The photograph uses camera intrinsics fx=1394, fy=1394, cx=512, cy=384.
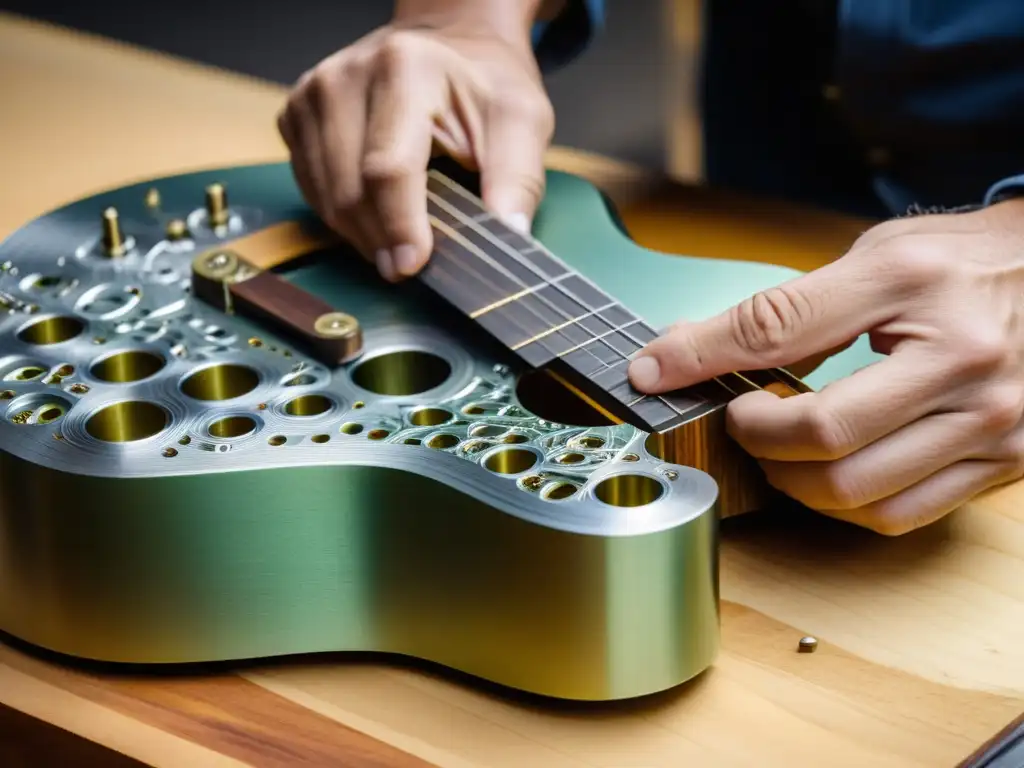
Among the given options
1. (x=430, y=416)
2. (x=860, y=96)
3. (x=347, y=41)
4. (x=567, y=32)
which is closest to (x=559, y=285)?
(x=430, y=416)

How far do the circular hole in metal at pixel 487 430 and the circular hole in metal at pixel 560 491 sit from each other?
55mm

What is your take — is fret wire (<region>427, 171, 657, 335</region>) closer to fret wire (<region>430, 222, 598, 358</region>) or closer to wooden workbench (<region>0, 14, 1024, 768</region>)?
fret wire (<region>430, 222, 598, 358</region>)

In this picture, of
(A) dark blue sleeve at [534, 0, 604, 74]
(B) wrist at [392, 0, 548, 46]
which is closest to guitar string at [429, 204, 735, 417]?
(B) wrist at [392, 0, 548, 46]

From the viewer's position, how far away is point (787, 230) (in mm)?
977

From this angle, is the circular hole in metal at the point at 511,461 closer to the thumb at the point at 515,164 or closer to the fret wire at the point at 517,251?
the fret wire at the point at 517,251

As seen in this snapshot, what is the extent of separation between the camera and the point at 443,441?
A: 59 centimetres

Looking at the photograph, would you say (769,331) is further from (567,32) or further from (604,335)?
(567,32)

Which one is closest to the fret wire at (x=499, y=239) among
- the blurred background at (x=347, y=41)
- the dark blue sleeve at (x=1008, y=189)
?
the dark blue sleeve at (x=1008, y=189)

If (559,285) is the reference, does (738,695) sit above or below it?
below

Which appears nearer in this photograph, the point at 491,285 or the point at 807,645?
the point at 807,645

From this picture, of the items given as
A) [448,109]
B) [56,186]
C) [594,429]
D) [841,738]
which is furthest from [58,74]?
[841,738]

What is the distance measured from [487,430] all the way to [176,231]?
0.32m

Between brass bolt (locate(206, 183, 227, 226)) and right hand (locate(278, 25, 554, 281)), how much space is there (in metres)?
0.05

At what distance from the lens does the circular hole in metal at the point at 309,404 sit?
63 cm
